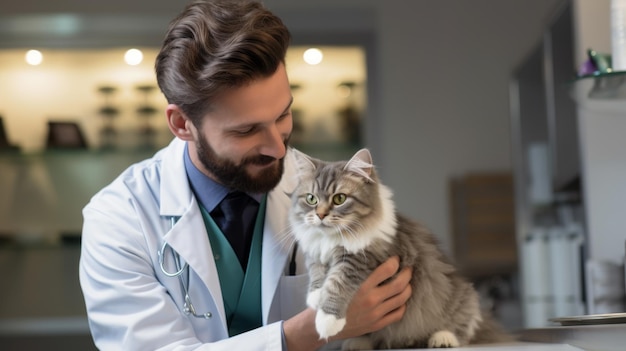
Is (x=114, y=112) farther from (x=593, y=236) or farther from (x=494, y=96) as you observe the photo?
(x=593, y=236)

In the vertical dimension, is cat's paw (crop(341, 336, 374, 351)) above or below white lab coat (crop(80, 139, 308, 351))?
below

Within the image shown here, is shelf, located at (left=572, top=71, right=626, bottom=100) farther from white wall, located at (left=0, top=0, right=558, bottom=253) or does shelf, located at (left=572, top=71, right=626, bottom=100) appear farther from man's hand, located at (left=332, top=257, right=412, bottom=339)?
white wall, located at (left=0, top=0, right=558, bottom=253)

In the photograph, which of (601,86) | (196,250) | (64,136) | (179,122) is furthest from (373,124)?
(196,250)

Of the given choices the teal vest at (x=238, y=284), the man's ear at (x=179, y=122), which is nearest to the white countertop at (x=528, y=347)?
the teal vest at (x=238, y=284)

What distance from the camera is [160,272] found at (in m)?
1.93

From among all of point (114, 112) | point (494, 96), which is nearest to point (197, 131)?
point (114, 112)

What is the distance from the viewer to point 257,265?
2.00 meters

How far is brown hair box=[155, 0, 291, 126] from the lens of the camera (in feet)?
6.20

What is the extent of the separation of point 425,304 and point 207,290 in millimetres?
487

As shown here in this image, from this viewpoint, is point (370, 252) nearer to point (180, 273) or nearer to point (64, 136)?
point (180, 273)

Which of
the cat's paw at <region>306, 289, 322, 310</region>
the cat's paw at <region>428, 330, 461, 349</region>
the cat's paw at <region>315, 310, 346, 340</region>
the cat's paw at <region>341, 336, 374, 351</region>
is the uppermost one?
the cat's paw at <region>306, 289, 322, 310</region>

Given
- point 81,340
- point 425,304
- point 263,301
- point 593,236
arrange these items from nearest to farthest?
1. point 425,304
2. point 263,301
3. point 593,236
4. point 81,340

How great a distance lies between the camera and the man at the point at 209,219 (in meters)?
1.82

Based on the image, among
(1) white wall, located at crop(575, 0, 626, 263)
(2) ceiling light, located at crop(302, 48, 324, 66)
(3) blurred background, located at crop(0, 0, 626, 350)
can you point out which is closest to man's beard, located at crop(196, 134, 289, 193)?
(1) white wall, located at crop(575, 0, 626, 263)
